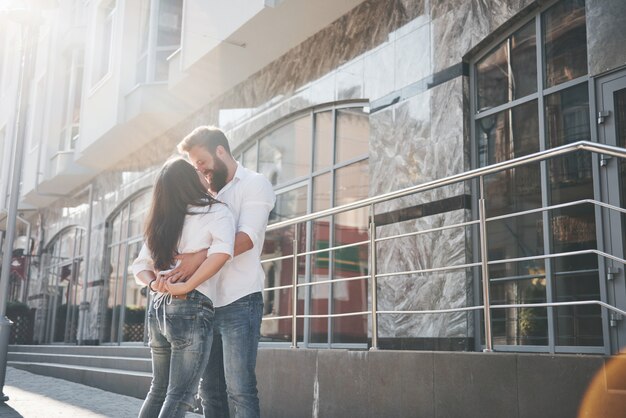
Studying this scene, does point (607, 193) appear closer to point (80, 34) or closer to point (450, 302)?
point (450, 302)

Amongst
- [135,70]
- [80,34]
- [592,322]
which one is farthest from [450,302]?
[80,34]

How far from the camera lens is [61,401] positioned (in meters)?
8.86

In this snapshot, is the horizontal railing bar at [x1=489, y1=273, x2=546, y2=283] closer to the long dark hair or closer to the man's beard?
the man's beard

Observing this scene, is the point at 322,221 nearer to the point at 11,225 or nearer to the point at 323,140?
the point at 323,140

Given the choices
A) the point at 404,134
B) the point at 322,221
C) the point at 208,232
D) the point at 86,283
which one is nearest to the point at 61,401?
the point at 322,221

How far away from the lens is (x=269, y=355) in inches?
271

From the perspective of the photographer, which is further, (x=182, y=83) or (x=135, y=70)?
(x=135, y=70)

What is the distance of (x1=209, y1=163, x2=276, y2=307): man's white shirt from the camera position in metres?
3.71

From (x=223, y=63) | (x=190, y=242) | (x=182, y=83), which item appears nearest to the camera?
(x=190, y=242)

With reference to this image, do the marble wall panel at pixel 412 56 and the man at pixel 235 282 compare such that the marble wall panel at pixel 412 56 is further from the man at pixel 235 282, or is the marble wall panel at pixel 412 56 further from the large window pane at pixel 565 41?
the man at pixel 235 282

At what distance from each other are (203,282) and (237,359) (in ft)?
1.41

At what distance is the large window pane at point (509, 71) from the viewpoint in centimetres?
690

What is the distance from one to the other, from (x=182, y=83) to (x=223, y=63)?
133 cm

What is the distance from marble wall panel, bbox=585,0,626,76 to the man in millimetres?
3504
